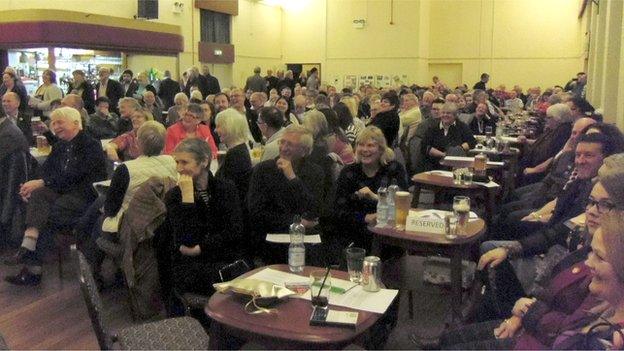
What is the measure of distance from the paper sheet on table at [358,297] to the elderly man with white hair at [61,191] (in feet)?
8.04

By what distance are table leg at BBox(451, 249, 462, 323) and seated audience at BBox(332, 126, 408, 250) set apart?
62 centimetres

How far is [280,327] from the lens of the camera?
2.10 m

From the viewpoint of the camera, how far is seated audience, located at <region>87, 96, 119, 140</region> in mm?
6758

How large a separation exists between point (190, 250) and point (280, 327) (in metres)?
1.16

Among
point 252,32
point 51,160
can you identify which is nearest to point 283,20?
point 252,32

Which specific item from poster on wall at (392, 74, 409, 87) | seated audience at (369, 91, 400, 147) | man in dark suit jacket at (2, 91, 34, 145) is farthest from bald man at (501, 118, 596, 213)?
poster on wall at (392, 74, 409, 87)

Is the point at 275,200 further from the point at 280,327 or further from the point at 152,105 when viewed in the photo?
the point at 152,105

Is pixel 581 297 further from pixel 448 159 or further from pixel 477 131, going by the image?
pixel 477 131

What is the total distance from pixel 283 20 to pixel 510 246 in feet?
58.3

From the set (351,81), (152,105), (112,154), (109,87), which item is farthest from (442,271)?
(351,81)

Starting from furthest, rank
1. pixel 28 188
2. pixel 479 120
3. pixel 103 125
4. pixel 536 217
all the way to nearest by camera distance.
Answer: pixel 479 120, pixel 103 125, pixel 28 188, pixel 536 217

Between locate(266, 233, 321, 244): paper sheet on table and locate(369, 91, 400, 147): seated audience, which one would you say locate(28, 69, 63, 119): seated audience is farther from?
locate(266, 233, 321, 244): paper sheet on table

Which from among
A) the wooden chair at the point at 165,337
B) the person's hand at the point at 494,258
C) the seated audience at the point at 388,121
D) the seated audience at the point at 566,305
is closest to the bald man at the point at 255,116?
the seated audience at the point at 388,121

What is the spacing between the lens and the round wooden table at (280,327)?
2041mm
